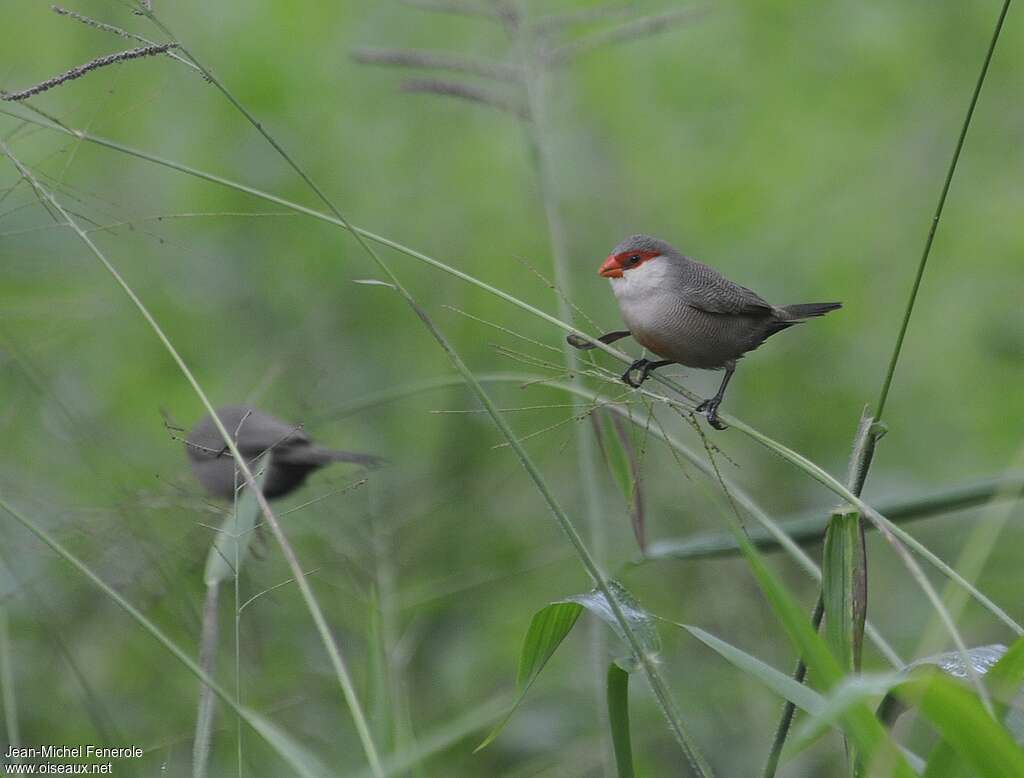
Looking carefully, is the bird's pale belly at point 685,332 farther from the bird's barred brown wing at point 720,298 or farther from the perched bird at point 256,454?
the perched bird at point 256,454

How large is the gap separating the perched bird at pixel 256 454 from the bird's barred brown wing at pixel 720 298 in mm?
1392

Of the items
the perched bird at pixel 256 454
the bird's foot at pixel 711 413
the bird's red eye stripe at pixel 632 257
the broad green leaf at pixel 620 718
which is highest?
the bird's red eye stripe at pixel 632 257

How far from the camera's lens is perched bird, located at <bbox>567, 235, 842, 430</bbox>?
9.51ft

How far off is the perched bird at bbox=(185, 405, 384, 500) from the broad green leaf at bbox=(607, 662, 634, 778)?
2.19 m

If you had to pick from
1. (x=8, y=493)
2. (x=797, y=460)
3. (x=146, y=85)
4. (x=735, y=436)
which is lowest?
(x=735, y=436)

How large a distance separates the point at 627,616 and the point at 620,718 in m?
0.15

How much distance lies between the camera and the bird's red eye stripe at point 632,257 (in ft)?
10.3

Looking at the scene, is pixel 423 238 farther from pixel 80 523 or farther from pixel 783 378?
pixel 80 523

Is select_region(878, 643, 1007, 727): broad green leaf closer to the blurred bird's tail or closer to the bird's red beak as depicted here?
the bird's red beak

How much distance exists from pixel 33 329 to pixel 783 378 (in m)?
3.02

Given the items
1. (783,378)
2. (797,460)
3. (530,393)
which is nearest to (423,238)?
(530,393)

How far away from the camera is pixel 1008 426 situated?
491 cm

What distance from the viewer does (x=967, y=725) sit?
3.89 feet

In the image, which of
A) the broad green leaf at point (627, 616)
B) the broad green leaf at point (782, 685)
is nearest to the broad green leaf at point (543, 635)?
the broad green leaf at point (627, 616)
